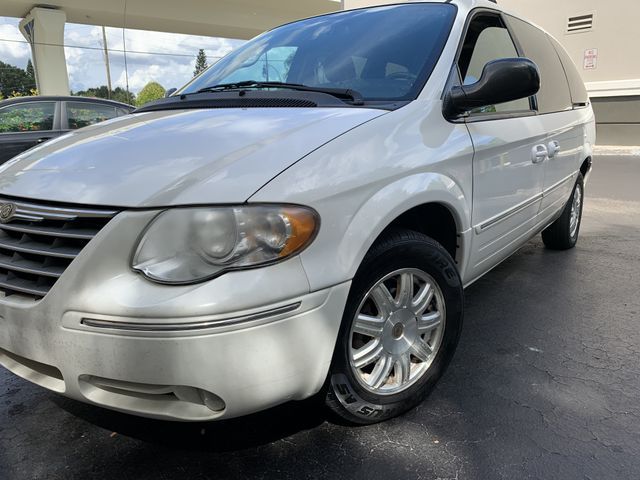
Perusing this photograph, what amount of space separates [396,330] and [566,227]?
124 inches

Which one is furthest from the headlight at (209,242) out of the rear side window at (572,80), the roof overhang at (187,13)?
the roof overhang at (187,13)

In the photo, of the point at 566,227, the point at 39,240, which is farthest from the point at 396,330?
the point at 566,227

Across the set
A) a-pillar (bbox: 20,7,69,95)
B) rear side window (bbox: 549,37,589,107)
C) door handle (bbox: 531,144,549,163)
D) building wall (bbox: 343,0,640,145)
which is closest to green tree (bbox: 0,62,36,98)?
a-pillar (bbox: 20,7,69,95)

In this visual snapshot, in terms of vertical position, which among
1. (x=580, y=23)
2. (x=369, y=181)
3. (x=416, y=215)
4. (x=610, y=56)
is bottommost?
(x=416, y=215)

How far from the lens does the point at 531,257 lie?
15.4 feet

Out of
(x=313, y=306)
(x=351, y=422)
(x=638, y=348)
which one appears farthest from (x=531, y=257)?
(x=313, y=306)

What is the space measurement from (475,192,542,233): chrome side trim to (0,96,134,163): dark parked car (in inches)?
205

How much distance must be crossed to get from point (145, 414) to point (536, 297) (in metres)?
2.88

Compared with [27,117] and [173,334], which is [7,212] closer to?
[173,334]

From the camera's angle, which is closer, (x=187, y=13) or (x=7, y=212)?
(x=7, y=212)

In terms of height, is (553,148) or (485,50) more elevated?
(485,50)

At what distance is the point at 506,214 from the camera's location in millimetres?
2949

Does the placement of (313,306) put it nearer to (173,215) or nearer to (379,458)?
(173,215)

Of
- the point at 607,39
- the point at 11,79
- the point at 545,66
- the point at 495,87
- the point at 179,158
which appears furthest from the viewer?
the point at 11,79
